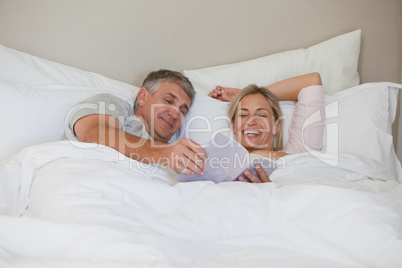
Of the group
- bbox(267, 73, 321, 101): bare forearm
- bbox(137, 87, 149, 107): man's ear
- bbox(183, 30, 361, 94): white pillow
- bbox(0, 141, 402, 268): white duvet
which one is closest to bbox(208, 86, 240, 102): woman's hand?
bbox(183, 30, 361, 94): white pillow

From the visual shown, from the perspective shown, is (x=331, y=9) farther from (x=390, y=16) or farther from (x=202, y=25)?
(x=202, y=25)

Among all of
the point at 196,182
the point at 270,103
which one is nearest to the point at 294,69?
the point at 270,103

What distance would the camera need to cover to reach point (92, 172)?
1201 millimetres

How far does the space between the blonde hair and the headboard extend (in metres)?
0.37

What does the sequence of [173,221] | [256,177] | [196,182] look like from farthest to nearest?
[256,177] < [196,182] < [173,221]

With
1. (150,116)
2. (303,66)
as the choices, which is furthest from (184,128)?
(303,66)

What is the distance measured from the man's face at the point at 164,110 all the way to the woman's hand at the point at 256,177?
0.48 meters

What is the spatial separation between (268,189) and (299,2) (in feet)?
4.35

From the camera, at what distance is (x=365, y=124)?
68.7 inches

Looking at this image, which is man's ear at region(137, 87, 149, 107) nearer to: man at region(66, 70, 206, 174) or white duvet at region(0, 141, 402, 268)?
man at region(66, 70, 206, 174)

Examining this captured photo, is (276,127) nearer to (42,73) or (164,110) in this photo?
(164,110)

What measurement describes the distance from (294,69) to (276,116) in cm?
32

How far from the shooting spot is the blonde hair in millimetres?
1806

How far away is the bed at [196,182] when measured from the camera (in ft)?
2.95
